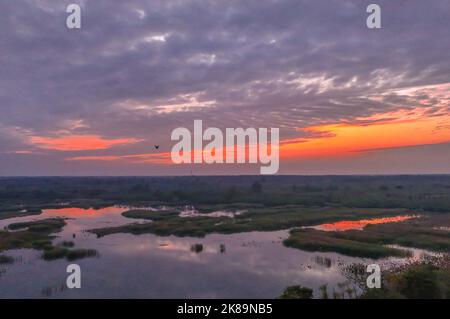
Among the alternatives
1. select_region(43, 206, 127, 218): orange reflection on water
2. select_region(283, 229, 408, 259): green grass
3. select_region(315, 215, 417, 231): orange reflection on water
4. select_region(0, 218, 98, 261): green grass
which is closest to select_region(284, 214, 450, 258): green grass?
select_region(283, 229, 408, 259): green grass

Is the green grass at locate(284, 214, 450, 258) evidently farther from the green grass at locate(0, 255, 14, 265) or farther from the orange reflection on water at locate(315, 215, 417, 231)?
the green grass at locate(0, 255, 14, 265)

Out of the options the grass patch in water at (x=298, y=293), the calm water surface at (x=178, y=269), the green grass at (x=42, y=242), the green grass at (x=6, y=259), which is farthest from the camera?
the green grass at (x=42, y=242)

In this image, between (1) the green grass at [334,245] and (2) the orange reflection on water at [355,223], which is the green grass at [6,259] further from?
(2) the orange reflection on water at [355,223]

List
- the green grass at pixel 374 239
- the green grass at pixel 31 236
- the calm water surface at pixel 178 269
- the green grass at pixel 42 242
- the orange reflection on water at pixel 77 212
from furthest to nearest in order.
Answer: the orange reflection on water at pixel 77 212, the green grass at pixel 31 236, the green grass at pixel 374 239, the green grass at pixel 42 242, the calm water surface at pixel 178 269

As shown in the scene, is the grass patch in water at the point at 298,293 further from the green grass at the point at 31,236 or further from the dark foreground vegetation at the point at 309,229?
the green grass at the point at 31,236

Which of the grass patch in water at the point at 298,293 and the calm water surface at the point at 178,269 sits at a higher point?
the grass patch in water at the point at 298,293

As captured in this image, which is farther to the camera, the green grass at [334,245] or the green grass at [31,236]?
the green grass at [31,236]

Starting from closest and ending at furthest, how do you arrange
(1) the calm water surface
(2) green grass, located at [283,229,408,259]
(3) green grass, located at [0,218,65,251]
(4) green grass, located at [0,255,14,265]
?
(1) the calm water surface
(4) green grass, located at [0,255,14,265]
(2) green grass, located at [283,229,408,259]
(3) green grass, located at [0,218,65,251]

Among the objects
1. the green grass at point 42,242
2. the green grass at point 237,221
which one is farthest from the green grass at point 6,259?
the green grass at point 237,221

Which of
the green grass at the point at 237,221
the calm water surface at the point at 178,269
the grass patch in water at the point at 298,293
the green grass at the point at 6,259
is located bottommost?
the calm water surface at the point at 178,269

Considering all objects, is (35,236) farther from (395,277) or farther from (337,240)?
(395,277)

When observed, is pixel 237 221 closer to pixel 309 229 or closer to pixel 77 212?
pixel 309 229
